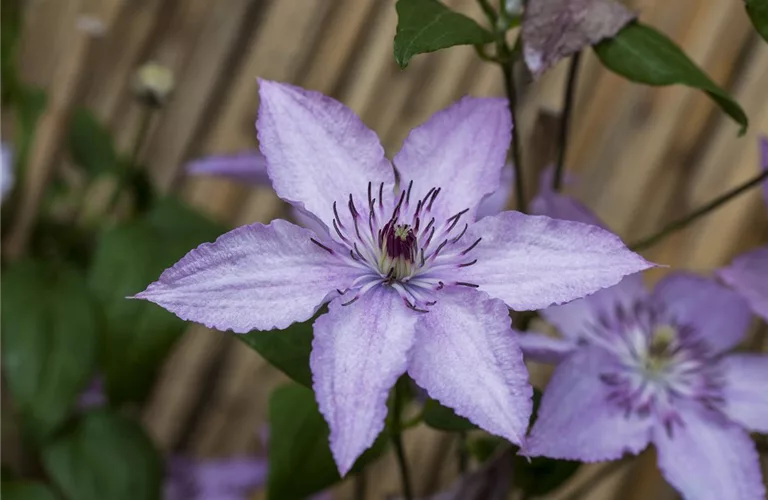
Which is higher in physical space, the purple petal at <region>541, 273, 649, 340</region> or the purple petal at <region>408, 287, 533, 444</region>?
the purple petal at <region>408, 287, 533, 444</region>

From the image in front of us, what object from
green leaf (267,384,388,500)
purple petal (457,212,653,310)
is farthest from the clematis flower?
green leaf (267,384,388,500)

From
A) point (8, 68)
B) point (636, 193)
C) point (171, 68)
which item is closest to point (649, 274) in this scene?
point (636, 193)

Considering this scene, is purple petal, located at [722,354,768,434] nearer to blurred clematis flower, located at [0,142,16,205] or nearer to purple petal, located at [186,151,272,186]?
purple petal, located at [186,151,272,186]

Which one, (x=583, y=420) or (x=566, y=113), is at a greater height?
(x=566, y=113)

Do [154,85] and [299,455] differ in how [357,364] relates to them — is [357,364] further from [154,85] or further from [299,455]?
[154,85]

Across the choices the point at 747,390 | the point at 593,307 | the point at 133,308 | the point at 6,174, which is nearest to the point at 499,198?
the point at 593,307

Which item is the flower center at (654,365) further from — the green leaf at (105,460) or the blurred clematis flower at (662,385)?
the green leaf at (105,460)

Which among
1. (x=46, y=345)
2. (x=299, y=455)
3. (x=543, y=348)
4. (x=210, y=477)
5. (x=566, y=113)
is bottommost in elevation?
(x=210, y=477)
